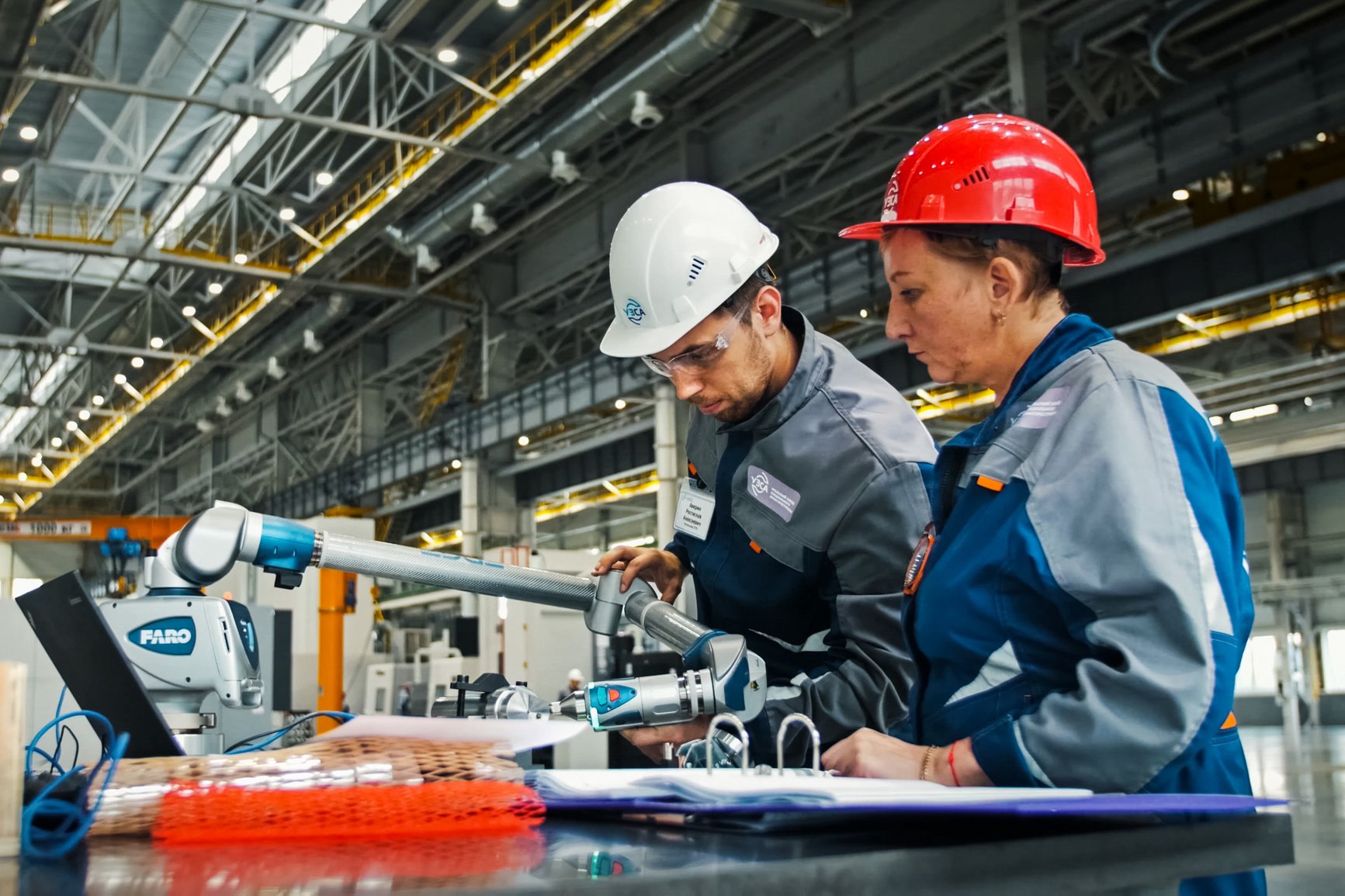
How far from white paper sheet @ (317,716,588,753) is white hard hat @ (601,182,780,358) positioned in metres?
1.26

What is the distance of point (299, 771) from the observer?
1090 millimetres


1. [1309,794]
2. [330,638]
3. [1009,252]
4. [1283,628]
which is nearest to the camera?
[1009,252]

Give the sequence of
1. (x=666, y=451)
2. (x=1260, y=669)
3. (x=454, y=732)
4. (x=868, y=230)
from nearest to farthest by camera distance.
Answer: (x=454, y=732), (x=868, y=230), (x=666, y=451), (x=1260, y=669)

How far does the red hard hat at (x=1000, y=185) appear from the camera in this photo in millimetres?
1589

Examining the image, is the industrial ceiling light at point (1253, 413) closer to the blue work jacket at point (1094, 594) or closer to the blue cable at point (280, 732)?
the blue work jacket at point (1094, 594)

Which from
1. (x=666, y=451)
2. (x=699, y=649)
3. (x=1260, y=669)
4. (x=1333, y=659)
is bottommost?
(x=1260, y=669)

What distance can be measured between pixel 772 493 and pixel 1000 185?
86cm

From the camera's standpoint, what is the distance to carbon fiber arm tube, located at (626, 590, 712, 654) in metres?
1.87

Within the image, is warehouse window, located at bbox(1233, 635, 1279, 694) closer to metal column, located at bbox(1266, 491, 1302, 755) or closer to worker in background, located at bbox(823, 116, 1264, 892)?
metal column, located at bbox(1266, 491, 1302, 755)

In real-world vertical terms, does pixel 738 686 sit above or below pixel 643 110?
below

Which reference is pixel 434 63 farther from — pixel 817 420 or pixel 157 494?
pixel 157 494

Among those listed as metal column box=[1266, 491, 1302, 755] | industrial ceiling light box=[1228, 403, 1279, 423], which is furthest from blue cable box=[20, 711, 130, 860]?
industrial ceiling light box=[1228, 403, 1279, 423]

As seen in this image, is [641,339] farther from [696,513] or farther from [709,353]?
[696,513]

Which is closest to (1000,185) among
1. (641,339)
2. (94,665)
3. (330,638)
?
(641,339)
